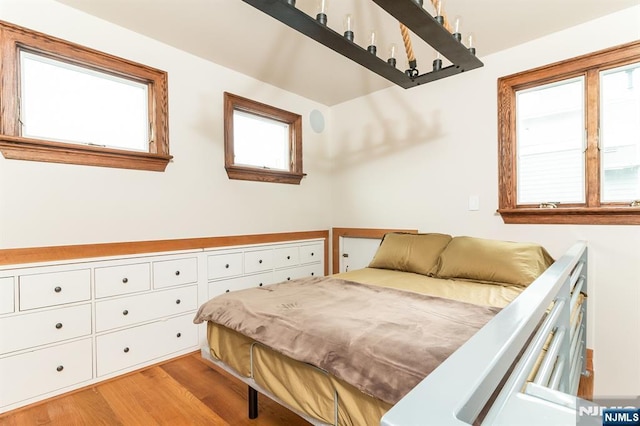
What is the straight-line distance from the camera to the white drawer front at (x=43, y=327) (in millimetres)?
1744

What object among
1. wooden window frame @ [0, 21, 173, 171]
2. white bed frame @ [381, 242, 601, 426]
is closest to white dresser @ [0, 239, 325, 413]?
wooden window frame @ [0, 21, 173, 171]

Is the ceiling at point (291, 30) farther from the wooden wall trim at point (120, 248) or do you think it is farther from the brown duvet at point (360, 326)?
the brown duvet at point (360, 326)

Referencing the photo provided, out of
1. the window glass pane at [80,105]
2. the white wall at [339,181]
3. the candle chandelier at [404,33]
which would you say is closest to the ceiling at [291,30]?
the white wall at [339,181]

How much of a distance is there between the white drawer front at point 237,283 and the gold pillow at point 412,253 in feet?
3.58

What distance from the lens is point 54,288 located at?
1890mm

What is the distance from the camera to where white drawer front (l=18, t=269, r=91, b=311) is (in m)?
1.80

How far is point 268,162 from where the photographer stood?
11.0 feet

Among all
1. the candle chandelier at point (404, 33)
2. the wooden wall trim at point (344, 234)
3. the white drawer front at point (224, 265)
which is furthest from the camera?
the wooden wall trim at point (344, 234)

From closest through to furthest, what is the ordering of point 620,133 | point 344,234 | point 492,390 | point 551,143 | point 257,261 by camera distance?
point 492,390 → point 620,133 → point 551,143 → point 257,261 → point 344,234

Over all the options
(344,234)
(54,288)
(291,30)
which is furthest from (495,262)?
(54,288)

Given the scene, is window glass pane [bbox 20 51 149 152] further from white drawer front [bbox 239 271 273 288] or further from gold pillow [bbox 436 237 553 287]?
gold pillow [bbox 436 237 553 287]

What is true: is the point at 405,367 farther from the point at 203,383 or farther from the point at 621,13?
the point at 621,13

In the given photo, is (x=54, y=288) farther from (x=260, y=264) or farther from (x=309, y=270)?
(x=309, y=270)

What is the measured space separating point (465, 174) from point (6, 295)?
3.44 meters
